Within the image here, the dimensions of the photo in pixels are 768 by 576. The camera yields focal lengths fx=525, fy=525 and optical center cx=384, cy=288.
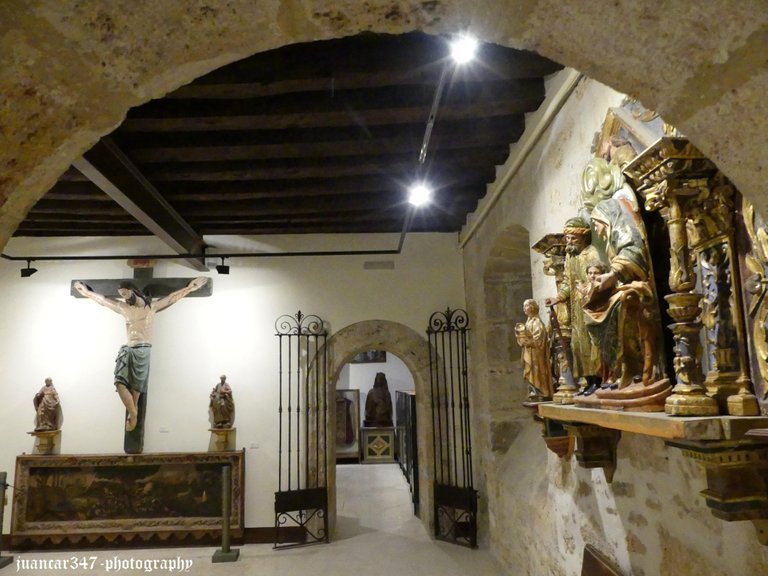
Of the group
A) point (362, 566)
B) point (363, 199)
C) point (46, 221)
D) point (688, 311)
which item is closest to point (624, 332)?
point (688, 311)

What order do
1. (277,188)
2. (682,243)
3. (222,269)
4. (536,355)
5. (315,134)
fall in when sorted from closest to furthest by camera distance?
(682,243)
(536,355)
(315,134)
(277,188)
(222,269)

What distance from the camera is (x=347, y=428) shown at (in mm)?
9867

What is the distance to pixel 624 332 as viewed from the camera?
1869mm

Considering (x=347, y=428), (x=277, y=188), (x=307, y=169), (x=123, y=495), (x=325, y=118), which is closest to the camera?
(x=325, y=118)

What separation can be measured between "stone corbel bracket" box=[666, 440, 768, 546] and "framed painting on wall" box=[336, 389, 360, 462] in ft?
28.8

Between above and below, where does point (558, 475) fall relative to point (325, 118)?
below

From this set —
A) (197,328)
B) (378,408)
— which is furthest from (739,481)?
(378,408)

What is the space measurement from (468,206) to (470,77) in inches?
89.4

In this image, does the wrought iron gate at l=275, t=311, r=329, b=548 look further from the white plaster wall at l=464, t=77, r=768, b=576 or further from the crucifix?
the white plaster wall at l=464, t=77, r=768, b=576

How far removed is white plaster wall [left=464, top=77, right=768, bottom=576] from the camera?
5.96 ft

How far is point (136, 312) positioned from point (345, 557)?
3.25 meters

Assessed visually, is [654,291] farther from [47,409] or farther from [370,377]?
[370,377]

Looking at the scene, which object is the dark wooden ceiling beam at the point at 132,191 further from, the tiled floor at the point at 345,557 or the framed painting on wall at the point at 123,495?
the tiled floor at the point at 345,557

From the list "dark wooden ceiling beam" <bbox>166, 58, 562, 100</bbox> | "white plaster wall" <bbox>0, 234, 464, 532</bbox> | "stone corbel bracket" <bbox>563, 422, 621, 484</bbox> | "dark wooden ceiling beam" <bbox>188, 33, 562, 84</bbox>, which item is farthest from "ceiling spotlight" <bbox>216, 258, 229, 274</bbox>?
"stone corbel bracket" <bbox>563, 422, 621, 484</bbox>
